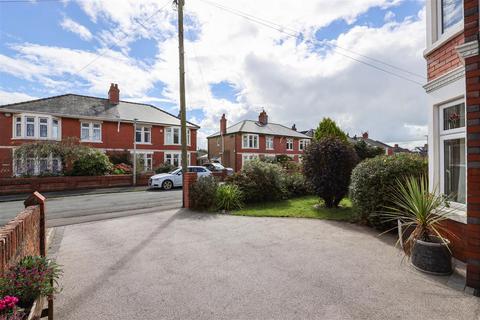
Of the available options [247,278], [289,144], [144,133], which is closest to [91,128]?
[144,133]

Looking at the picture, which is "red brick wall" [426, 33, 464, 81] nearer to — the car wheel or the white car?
the white car

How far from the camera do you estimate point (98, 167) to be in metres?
19.1

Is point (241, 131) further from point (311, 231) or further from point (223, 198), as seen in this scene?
point (311, 231)

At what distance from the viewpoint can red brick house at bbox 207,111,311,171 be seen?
34062 mm

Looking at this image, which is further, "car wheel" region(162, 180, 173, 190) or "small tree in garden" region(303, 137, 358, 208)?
"car wheel" region(162, 180, 173, 190)

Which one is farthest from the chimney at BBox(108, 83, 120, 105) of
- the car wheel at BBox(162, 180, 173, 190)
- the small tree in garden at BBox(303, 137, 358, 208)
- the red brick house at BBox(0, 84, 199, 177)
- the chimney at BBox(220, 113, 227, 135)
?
the small tree in garden at BBox(303, 137, 358, 208)

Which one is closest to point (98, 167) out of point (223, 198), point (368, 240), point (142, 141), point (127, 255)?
point (142, 141)

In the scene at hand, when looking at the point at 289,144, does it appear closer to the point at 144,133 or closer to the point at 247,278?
the point at 144,133

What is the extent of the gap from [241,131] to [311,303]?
3095cm

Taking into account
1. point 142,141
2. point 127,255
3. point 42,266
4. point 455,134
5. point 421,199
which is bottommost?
point 127,255

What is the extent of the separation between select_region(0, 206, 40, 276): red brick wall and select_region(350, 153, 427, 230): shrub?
694cm

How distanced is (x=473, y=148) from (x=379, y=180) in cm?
278

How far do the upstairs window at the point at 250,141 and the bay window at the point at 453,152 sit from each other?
2949 centimetres

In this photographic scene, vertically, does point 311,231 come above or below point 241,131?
below
